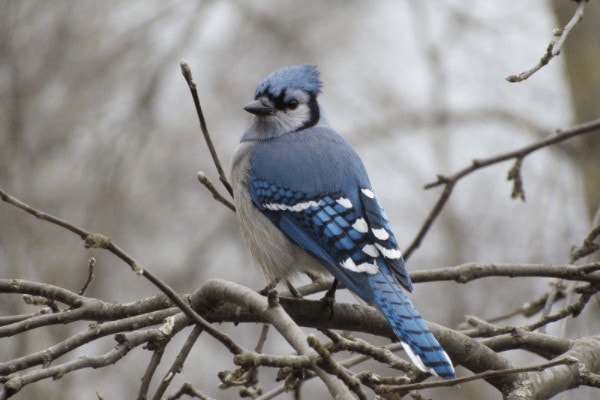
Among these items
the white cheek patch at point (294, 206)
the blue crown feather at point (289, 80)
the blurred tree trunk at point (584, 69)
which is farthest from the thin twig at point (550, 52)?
the blurred tree trunk at point (584, 69)

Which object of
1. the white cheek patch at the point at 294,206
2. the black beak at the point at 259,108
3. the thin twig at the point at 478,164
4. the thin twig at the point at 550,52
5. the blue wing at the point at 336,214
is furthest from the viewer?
the black beak at the point at 259,108

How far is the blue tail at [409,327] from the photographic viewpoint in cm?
221

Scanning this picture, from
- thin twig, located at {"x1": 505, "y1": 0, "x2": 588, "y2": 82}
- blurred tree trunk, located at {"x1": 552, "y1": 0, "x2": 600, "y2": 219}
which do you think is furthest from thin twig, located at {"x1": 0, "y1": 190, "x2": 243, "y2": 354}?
blurred tree trunk, located at {"x1": 552, "y1": 0, "x2": 600, "y2": 219}

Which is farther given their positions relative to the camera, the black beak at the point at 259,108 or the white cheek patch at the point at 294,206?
the black beak at the point at 259,108

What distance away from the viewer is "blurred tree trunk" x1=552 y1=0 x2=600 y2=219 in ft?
16.8

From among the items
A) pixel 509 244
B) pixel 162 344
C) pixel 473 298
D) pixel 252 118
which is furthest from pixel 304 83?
pixel 473 298

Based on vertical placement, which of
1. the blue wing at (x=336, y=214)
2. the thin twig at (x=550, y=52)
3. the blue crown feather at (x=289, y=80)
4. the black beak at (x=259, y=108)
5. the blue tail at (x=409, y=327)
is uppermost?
the blue crown feather at (x=289, y=80)

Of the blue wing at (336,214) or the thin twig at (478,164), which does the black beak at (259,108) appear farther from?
the thin twig at (478,164)

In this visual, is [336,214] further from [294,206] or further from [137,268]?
[137,268]

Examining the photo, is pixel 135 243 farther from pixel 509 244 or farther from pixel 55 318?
pixel 55 318

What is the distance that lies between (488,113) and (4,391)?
5.27 meters

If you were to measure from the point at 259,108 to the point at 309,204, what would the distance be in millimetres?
589

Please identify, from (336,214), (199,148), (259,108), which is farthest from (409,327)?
(199,148)

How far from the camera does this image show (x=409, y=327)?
7.88 ft
